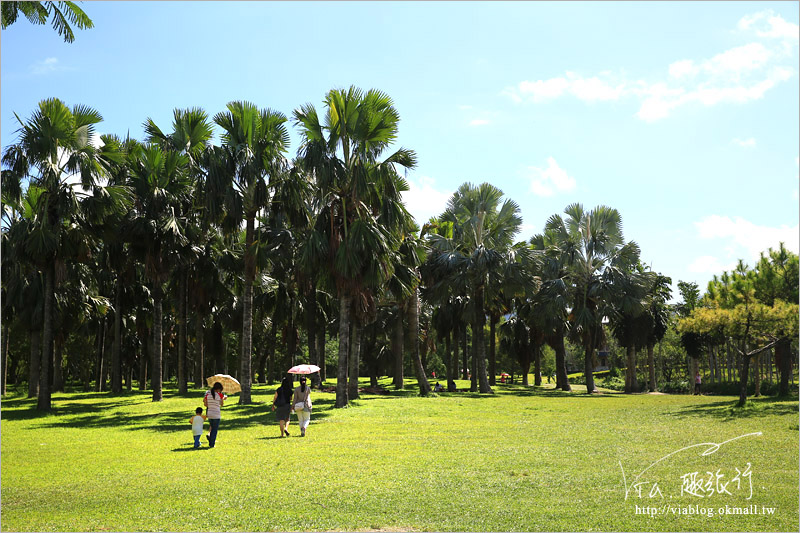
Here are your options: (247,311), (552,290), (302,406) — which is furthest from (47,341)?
(552,290)

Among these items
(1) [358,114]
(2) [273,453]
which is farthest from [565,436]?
(1) [358,114]

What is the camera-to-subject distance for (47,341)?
24.6 meters

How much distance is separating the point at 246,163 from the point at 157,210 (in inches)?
226

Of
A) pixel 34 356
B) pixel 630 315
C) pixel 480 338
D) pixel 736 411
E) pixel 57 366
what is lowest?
pixel 736 411

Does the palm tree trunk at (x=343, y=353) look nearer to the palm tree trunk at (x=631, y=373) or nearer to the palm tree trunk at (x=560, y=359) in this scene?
the palm tree trunk at (x=560, y=359)

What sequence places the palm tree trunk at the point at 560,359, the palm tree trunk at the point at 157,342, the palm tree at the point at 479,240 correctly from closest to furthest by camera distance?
the palm tree trunk at the point at 157,342, the palm tree at the point at 479,240, the palm tree trunk at the point at 560,359

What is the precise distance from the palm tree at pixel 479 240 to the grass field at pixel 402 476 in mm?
18113

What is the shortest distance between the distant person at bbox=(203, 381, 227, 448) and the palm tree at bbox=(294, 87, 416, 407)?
368 inches

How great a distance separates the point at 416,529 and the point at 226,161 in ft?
68.0

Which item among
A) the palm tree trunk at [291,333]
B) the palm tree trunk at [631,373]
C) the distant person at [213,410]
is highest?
the palm tree trunk at [291,333]

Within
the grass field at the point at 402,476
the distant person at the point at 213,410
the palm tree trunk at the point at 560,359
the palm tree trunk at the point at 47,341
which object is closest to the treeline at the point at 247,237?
the palm tree trunk at the point at 47,341

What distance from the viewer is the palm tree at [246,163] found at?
25.5 meters

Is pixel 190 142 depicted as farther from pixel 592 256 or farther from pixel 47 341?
pixel 592 256

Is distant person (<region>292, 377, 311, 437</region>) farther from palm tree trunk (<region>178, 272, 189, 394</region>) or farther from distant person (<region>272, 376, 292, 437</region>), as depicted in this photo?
palm tree trunk (<region>178, 272, 189, 394</region>)
